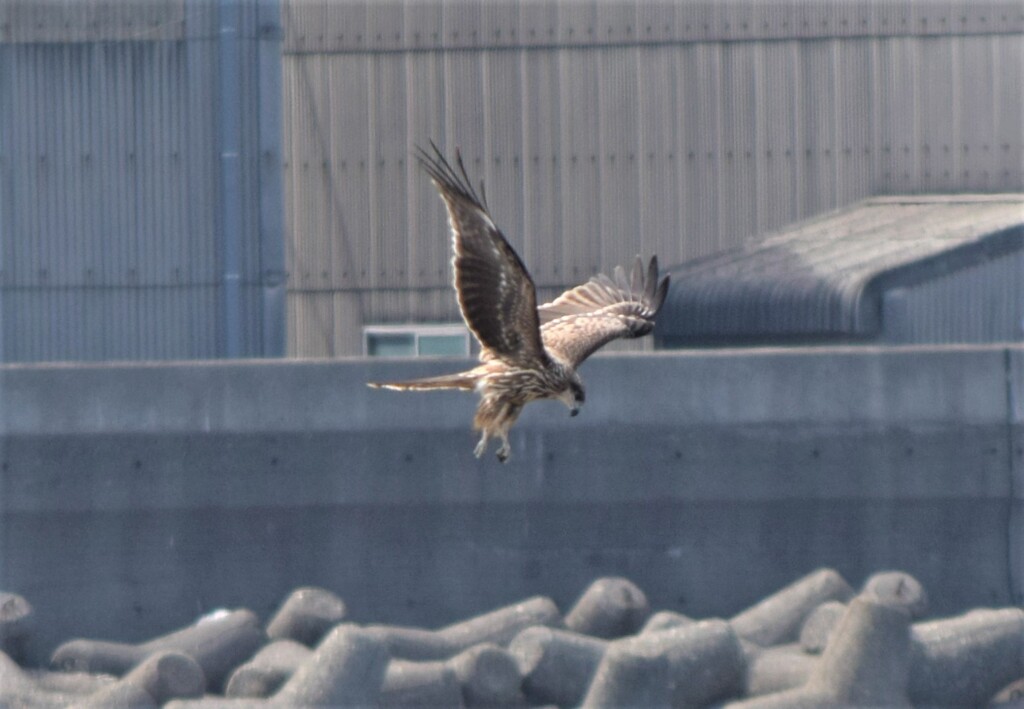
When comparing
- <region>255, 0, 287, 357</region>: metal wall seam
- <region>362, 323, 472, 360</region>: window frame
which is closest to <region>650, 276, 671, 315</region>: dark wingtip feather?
<region>255, 0, 287, 357</region>: metal wall seam

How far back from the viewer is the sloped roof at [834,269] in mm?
12734

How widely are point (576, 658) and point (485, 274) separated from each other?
3.11 metres

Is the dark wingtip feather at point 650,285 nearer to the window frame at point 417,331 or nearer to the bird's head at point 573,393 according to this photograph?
the bird's head at point 573,393

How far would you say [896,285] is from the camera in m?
12.7

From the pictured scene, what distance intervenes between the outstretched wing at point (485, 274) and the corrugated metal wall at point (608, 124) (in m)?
8.45

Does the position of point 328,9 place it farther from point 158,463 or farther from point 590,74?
point 158,463

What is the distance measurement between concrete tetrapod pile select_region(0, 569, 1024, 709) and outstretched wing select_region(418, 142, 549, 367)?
2.27m

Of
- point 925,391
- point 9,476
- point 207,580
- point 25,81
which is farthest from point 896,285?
point 25,81

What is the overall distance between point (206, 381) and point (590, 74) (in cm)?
658

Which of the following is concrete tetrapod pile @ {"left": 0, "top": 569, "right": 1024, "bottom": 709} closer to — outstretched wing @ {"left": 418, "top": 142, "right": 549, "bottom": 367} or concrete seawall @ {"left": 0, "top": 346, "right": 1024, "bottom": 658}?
concrete seawall @ {"left": 0, "top": 346, "right": 1024, "bottom": 658}

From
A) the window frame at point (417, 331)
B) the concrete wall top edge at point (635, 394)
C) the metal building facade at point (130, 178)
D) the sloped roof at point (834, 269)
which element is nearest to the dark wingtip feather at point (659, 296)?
the concrete wall top edge at point (635, 394)

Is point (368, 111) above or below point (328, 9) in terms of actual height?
below

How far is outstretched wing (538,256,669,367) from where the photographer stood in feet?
27.6

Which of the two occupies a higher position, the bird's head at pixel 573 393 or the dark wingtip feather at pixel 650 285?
the dark wingtip feather at pixel 650 285
